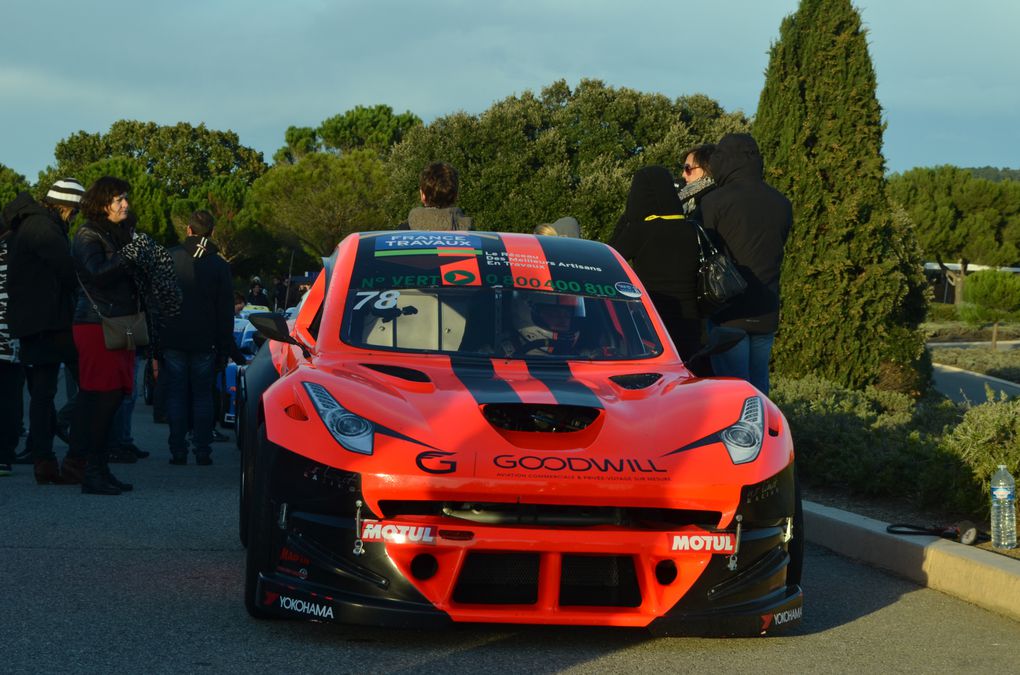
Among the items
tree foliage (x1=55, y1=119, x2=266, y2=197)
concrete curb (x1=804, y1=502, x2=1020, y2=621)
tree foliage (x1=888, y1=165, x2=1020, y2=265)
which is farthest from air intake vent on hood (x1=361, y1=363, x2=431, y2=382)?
tree foliage (x1=55, y1=119, x2=266, y2=197)

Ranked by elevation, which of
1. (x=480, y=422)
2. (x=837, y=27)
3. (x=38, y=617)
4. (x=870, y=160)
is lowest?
(x=38, y=617)

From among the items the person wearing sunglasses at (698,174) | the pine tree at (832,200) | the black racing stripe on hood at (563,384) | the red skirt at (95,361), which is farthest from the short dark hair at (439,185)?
the pine tree at (832,200)

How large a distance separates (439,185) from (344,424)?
4.33 metres

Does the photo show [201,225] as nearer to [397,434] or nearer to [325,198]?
[397,434]

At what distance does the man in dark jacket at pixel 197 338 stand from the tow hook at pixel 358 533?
22.0 feet

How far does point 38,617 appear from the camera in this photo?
5359 millimetres

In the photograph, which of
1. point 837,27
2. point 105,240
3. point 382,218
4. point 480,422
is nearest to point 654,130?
point 382,218

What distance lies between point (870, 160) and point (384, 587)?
12.7m

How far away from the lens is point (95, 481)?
351 inches

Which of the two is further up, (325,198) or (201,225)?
(325,198)

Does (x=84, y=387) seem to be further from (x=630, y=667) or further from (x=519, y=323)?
(x=630, y=667)

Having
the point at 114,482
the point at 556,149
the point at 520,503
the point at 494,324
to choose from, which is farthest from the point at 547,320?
the point at 556,149

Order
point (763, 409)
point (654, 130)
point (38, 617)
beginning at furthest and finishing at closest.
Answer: point (654, 130), point (763, 409), point (38, 617)

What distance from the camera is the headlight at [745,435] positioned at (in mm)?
5336
